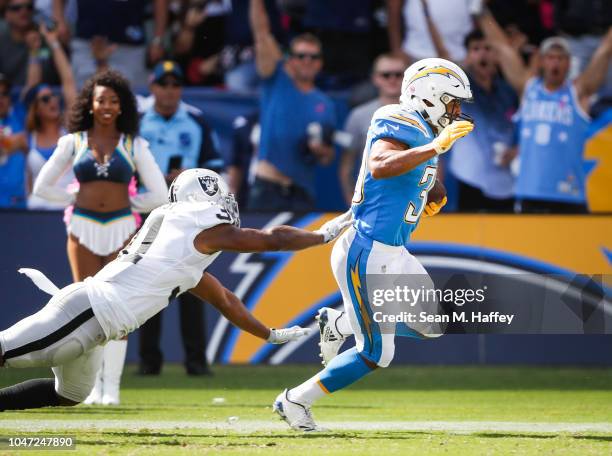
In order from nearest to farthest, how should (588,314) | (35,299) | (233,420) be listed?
(233,420)
(588,314)
(35,299)

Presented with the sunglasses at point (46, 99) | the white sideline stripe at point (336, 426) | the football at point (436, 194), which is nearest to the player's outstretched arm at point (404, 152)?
the football at point (436, 194)

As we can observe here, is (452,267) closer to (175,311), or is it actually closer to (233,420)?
(175,311)

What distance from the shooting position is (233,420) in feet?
27.6

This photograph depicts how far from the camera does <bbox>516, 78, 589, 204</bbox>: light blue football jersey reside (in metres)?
12.6

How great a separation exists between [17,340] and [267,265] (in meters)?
5.47

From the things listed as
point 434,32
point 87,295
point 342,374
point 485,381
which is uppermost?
point 434,32

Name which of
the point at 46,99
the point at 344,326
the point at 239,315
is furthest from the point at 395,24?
the point at 239,315

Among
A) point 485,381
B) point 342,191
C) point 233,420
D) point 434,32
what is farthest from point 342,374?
point 434,32

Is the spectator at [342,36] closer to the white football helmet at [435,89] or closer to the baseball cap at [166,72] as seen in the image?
the baseball cap at [166,72]

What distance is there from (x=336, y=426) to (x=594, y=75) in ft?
20.3

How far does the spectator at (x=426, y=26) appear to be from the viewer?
1395 centimetres

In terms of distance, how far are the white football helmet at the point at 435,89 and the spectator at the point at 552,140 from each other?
490 centimetres

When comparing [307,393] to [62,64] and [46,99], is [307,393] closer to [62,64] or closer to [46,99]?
[46,99]

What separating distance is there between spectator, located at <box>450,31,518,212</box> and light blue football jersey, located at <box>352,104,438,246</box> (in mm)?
5457
